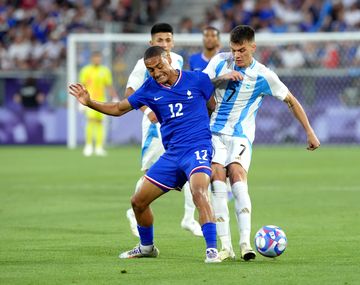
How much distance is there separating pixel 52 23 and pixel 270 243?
2533 cm

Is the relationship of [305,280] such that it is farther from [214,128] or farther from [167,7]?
[167,7]

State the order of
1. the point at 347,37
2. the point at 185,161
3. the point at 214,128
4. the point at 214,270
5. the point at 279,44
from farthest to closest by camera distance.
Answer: the point at 279,44, the point at 347,37, the point at 214,128, the point at 185,161, the point at 214,270

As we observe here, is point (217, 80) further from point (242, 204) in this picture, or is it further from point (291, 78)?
point (291, 78)

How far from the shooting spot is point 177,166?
29.6ft

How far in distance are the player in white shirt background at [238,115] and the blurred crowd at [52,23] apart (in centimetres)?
2164

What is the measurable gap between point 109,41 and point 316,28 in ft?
20.3

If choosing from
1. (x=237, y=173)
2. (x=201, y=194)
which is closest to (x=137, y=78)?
(x=237, y=173)

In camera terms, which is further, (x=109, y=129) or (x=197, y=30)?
(x=197, y=30)

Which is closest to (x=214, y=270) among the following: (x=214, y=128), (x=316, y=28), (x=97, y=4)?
(x=214, y=128)

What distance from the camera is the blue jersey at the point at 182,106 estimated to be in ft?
29.6

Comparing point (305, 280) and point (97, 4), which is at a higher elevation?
point (97, 4)

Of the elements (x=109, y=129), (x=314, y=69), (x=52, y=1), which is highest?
(x=52, y=1)

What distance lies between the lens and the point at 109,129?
2861 cm

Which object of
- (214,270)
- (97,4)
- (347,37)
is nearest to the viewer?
(214,270)
